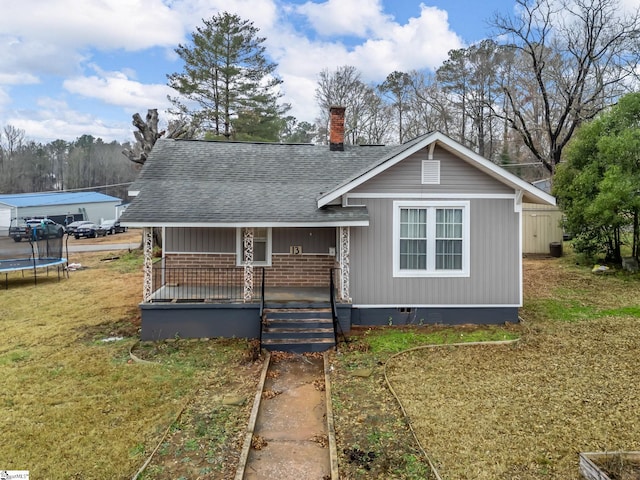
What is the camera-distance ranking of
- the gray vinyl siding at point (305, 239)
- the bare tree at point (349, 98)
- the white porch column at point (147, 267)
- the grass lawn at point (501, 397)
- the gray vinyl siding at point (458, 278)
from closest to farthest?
1. the grass lawn at point (501, 397)
2. the white porch column at point (147, 267)
3. the gray vinyl siding at point (458, 278)
4. the gray vinyl siding at point (305, 239)
5. the bare tree at point (349, 98)

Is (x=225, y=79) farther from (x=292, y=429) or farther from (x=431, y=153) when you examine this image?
(x=292, y=429)

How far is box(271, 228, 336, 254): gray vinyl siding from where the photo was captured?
1126 centimetres

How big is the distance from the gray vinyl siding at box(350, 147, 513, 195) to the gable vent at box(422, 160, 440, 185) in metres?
0.07

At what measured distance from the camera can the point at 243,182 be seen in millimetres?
11508

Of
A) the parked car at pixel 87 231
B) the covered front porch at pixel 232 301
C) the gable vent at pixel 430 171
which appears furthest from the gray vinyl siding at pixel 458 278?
the parked car at pixel 87 231

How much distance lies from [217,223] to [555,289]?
1075 centimetres

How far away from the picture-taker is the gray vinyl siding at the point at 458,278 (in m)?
9.69

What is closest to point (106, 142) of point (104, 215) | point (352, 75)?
point (104, 215)

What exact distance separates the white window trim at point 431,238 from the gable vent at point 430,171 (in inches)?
19.5

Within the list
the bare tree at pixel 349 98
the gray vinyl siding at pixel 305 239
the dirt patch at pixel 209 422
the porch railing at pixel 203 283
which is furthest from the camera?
the bare tree at pixel 349 98

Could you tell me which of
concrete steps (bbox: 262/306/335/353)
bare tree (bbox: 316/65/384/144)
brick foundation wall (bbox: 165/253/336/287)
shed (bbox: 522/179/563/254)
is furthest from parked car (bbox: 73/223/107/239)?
shed (bbox: 522/179/563/254)

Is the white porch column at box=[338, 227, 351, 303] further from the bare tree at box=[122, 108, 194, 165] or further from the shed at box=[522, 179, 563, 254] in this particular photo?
the bare tree at box=[122, 108, 194, 165]

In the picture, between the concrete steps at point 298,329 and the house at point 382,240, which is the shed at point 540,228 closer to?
the house at point 382,240

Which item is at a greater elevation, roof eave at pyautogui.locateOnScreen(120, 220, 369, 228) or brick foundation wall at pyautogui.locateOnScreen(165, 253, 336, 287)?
roof eave at pyautogui.locateOnScreen(120, 220, 369, 228)
